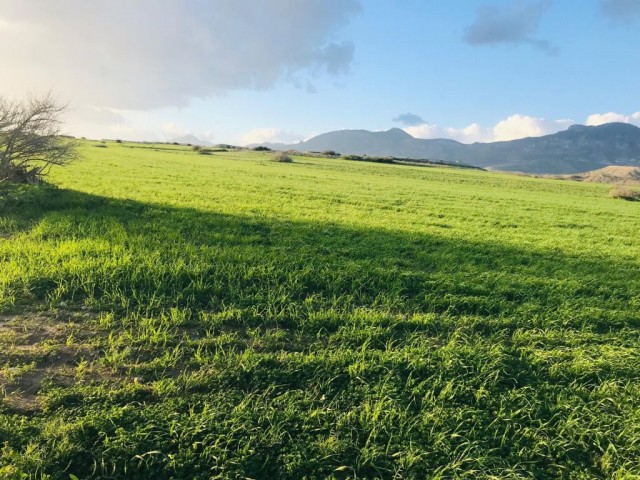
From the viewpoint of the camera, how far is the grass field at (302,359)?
14.3 ft

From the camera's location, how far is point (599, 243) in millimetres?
16188

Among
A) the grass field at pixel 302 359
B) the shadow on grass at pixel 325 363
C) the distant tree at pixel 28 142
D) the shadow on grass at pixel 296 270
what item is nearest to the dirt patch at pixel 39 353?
the grass field at pixel 302 359

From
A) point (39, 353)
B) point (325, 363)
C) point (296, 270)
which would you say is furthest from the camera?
point (296, 270)

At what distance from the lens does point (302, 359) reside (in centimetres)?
588

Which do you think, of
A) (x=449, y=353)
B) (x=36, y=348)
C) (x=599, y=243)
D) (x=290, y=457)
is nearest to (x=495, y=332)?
(x=449, y=353)

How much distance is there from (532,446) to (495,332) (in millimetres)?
2805

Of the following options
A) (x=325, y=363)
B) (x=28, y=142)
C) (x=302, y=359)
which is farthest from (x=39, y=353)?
(x=28, y=142)

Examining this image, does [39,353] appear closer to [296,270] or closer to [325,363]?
[325,363]

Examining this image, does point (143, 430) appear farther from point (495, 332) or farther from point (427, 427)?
point (495, 332)

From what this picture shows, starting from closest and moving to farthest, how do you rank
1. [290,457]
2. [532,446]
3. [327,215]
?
[290,457] < [532,446] < [327,215]

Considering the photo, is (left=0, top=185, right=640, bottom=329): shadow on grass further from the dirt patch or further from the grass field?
the dirt patch

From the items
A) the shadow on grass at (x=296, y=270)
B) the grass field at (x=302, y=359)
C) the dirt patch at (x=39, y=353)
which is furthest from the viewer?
the shadow on grass at (x=296, y=270)

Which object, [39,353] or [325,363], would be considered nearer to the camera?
[39,353]

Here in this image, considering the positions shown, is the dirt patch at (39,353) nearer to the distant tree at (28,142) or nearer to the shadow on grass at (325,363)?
the shadow on grass at (325,363)
